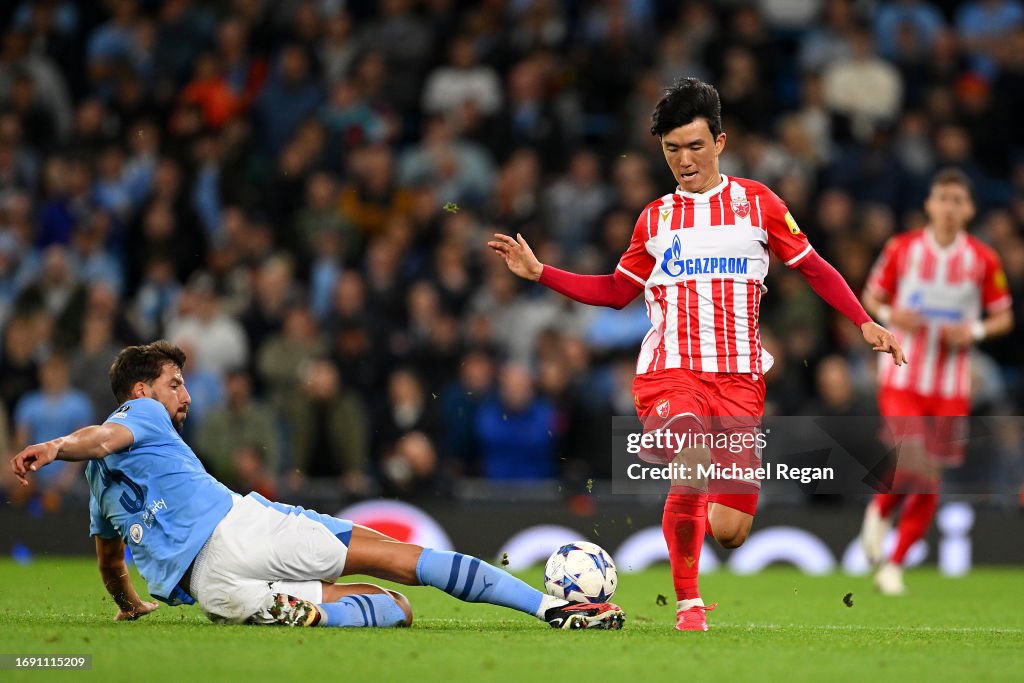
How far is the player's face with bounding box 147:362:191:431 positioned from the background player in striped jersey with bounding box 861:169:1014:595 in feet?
16.4

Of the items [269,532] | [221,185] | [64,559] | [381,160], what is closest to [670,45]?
[381,160]

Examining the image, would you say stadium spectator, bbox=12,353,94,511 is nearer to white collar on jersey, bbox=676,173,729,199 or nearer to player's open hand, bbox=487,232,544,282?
player's open hand, bbox=487,232,544,282

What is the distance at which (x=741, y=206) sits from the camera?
6812 mm

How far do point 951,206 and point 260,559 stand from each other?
5.45 m

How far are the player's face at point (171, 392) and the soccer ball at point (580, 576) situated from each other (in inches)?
67.0

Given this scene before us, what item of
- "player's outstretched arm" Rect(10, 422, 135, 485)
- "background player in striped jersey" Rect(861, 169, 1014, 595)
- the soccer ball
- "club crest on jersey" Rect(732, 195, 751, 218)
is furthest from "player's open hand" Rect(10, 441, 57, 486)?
"background player in striped jersey" Rect(861, 169, 1014, 595)

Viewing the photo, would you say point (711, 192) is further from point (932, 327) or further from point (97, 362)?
point (97, 362)

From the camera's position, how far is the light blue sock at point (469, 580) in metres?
6.30

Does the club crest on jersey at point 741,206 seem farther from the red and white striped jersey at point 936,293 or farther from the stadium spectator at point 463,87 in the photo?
the stadium spectator at point 463,87

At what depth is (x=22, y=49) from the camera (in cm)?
1545

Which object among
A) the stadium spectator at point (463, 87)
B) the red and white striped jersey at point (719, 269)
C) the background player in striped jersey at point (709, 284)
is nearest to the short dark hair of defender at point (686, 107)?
the background player in striped jersey at point (709, 284)

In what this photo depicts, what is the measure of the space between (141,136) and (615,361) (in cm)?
515

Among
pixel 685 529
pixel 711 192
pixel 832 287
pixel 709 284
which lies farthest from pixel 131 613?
pixel 832 287

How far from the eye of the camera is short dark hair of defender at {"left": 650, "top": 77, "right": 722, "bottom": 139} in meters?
6.72
